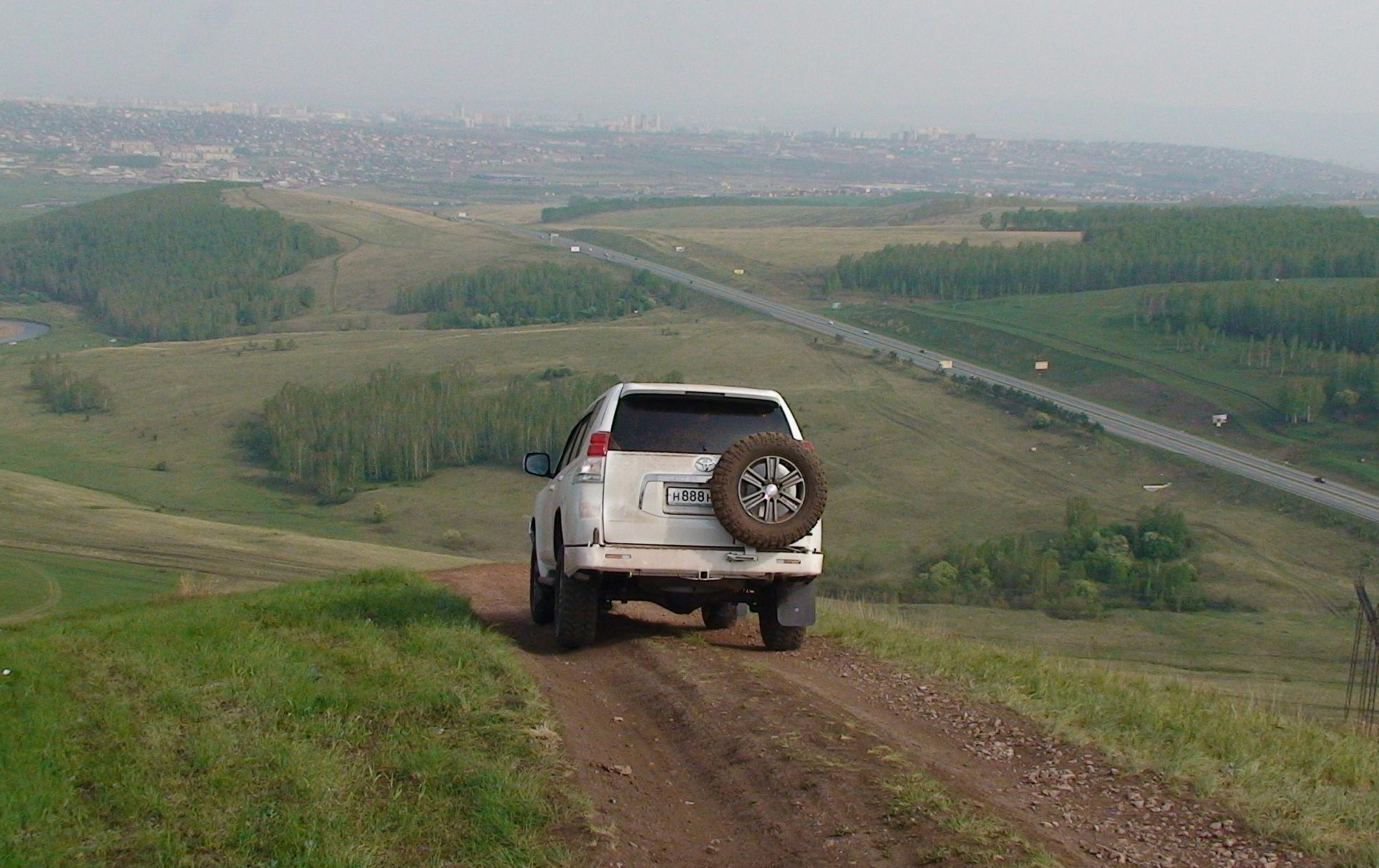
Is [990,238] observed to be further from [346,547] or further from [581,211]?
[346,547]

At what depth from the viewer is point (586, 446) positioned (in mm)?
11125

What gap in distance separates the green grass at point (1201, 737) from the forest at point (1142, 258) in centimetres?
8553

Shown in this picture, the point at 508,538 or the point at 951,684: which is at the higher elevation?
the point at 951,684

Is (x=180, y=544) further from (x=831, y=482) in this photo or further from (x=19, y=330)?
(x=19, y=330)

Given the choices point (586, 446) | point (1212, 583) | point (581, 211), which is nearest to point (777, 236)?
point (581, 211)

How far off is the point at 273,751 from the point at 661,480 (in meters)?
4.25

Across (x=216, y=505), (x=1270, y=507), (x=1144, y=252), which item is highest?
(x=1144, y=252)

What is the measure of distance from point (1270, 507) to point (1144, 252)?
51320 mm

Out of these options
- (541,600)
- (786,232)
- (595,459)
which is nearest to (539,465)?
(541,600)

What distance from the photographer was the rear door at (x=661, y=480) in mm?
10281

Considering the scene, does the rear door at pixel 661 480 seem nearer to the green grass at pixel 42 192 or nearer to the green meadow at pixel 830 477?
the green meadow at pixel 830 477

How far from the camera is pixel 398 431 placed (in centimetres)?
6706

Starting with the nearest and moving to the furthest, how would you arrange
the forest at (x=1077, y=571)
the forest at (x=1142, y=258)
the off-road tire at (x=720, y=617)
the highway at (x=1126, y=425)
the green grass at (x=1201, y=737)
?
the green grass at (x=1201, y=737) < the off-road tire at (x=720, y=617) < the forest at (x=1077, y=571) < the highway at (x=1126, y=425) < the forest at (x=1142, y=258)

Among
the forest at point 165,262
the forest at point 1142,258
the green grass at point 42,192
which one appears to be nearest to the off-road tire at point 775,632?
the forest at point 1142,258
